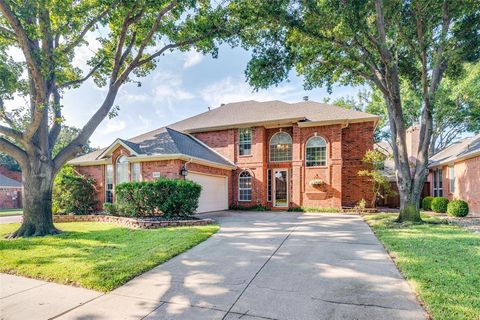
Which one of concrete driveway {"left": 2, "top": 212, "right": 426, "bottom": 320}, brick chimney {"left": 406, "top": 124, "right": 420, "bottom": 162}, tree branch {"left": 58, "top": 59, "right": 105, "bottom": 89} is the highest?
tree branch {"left": 58, "top": 59, "right": 105, "bottom": 89}

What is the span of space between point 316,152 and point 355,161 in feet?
7.64

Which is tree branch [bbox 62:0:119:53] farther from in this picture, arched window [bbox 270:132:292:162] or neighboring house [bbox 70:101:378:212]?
arched window [bbox 270:132:292:162]

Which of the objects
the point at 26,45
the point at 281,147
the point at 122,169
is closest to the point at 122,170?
the point at 122,169

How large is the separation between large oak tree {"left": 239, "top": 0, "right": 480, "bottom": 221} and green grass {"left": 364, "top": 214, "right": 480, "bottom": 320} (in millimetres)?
3377

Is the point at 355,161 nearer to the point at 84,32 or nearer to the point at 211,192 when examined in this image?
the point at 211,192

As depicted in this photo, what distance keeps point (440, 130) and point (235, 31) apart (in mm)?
25109

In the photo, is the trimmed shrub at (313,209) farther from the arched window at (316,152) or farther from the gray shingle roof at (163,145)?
the gray shingle roof at (163,145)

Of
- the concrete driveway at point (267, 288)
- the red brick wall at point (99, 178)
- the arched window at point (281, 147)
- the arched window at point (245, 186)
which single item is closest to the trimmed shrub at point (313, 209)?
the arched window at point (245, 186)

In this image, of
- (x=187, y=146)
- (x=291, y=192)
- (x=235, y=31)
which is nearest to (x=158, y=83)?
(x=187, y=146)

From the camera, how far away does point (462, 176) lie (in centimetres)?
1474

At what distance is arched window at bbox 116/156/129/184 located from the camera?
1461 centimetres

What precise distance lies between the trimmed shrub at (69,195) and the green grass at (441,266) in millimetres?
14455

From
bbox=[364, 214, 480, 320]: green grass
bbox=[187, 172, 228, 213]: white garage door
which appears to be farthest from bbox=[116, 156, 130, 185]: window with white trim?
bbox=[364, 214, 480, 320]: green grass

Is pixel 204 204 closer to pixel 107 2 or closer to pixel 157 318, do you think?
pixel 107 2
